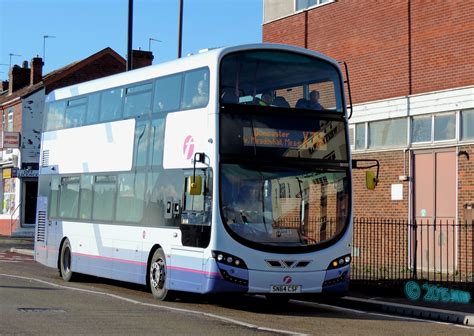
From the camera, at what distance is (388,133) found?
71.6 ft

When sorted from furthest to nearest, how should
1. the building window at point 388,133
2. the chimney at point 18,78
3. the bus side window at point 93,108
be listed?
1. the chimney at point 18,78
2. the building window at point 388,133
3. the bus side window at point 93,108

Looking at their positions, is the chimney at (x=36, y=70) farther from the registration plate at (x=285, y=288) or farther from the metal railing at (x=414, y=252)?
the registration plate at (x=285, y=288)

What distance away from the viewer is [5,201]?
152 feet

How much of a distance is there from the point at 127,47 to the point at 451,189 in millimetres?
11111

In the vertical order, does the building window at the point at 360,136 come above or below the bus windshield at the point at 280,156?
above

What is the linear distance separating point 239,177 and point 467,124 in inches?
334

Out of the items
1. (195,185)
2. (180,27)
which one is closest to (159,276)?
(195,185)

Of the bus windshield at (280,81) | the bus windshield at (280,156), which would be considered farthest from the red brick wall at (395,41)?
the bus windshield at (280,156)

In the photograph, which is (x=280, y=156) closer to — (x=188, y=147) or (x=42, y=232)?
(x=188, y=147)

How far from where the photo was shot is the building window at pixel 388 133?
2136 centimetres

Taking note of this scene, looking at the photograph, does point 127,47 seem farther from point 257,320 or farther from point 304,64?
point 257,320

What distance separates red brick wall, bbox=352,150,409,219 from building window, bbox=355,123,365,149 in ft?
0.95

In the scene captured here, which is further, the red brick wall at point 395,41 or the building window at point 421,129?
the building window at point 421,129

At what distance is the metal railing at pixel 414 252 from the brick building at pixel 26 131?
2572 cm
